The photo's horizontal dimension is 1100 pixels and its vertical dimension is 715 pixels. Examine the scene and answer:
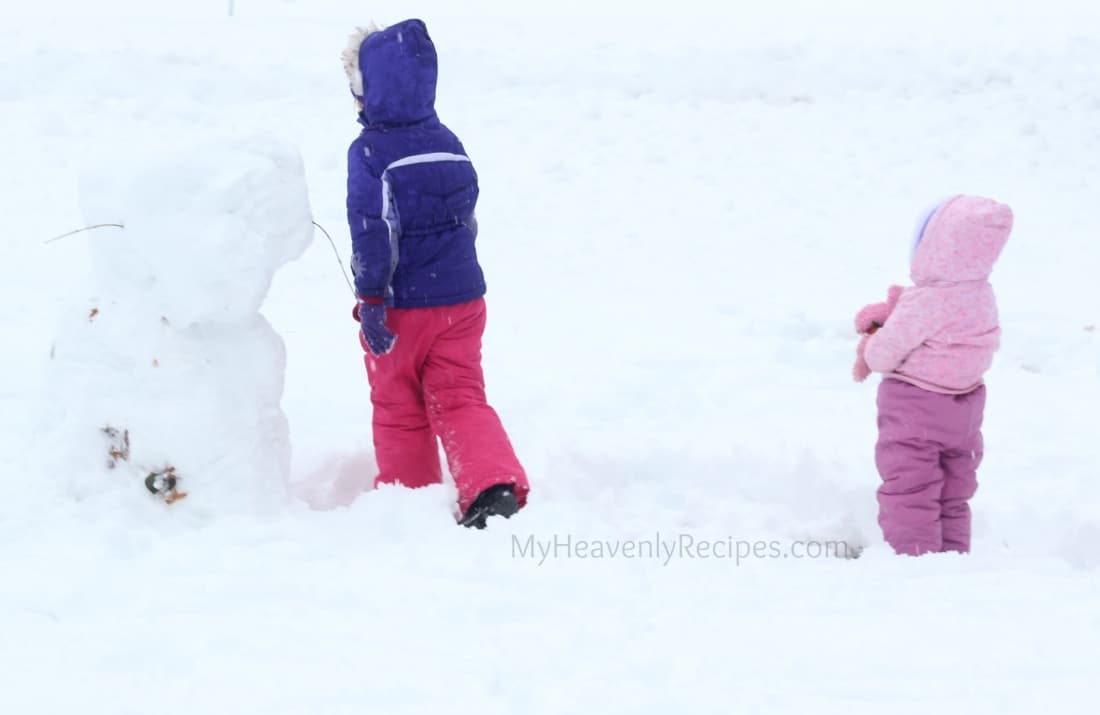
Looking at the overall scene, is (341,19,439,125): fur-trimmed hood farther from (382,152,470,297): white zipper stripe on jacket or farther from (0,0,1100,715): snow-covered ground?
(0,0,1100,715): snow-covered ground

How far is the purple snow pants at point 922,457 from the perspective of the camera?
3.54m

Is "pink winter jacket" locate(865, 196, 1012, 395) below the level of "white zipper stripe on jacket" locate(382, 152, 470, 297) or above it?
below

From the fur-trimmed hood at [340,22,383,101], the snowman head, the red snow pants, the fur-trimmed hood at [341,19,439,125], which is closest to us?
the snowman head

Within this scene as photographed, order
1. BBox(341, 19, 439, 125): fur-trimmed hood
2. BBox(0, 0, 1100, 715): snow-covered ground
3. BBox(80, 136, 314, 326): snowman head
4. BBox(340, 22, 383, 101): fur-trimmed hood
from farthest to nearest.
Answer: BBox(340, 22, 383, 101): fur-trimmed hood
BBox(341, 19, 439, 125): fur-trimmed hood
BBox(80, 136, 314, 326): snowman head
BBox(0, 0, 1100, 715): snow-covered ground

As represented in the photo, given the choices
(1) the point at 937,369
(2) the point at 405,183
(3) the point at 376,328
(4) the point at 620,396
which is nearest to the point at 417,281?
(3) the point at 376,328

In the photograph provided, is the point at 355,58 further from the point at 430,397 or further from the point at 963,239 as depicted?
the point at 963,239

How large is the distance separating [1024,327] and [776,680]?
422 centimetres

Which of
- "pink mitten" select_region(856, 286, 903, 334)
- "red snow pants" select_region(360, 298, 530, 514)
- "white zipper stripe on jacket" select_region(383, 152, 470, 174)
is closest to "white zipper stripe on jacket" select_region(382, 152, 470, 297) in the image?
"white zipper stripe on jacket" select_region(383, 152, 470, 174)

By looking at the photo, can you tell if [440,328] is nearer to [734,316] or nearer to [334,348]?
[334,348]

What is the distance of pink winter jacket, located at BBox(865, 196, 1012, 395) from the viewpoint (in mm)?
3375

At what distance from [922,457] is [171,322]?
8.28 ft

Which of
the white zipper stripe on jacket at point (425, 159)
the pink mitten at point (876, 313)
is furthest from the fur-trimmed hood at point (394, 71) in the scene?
the pink mitten at point (876, 313)

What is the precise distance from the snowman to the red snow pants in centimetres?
61

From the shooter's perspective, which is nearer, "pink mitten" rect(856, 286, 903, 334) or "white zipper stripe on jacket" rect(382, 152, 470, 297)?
"white zipper stripe on jacket" rect(382, 152, 470, 297)
